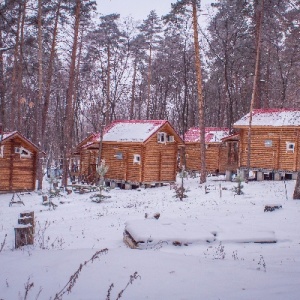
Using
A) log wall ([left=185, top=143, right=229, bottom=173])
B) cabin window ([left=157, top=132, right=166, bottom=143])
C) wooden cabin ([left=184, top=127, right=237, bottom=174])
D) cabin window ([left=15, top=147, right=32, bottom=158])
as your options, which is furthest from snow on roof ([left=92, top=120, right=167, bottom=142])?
log wall ([left=185, top=143, right=229, bottom=173])

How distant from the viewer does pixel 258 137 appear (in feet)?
85.9

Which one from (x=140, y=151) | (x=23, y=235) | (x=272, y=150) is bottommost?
(x=23, y=235)

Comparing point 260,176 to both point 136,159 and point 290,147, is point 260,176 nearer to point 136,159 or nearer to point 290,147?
point 290,147

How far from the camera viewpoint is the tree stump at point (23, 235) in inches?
319

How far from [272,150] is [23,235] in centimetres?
2082

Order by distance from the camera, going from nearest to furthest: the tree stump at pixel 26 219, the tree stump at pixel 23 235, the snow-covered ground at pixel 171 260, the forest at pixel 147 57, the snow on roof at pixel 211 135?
the snow-covered ground at pixel 171 260 → the tree stump at pixel 23 235 → the tree stump at pixel 26 219 → the forest at pixel 147 57 → the snow on roof at pixel 211 135

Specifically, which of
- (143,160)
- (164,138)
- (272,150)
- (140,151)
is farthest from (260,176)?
(140,151)

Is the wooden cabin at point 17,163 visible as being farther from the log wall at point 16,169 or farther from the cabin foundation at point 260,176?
the cabin foundation at point 260,176

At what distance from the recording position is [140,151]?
26.2m

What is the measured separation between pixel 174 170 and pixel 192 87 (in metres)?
15.8

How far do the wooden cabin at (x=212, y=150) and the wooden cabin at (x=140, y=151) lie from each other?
6621 millimetres

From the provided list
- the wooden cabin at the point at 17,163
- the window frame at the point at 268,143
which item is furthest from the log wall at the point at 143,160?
the window frame at the point at 268,143

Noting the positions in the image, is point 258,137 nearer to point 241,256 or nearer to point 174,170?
point 174,170

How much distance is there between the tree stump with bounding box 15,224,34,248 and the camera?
811cm
